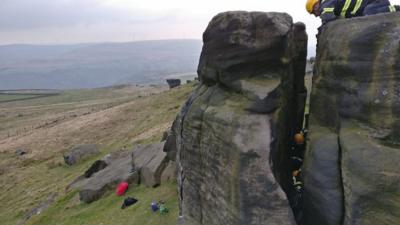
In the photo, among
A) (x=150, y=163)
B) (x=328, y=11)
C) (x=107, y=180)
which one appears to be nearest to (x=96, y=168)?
(x=107, y=180)

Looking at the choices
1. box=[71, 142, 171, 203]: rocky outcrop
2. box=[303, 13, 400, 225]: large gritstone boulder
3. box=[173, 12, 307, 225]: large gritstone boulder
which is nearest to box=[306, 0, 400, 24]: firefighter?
box=[303, 13, 400, 225]: large gritstone boulder

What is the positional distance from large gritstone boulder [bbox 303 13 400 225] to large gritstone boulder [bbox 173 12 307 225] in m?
1.65

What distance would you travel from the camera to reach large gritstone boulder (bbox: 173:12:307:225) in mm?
18086

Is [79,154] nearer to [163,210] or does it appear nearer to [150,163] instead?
[150,163]

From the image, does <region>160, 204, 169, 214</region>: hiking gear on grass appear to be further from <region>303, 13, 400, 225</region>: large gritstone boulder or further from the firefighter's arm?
the firefighter's arm

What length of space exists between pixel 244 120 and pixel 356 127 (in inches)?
176

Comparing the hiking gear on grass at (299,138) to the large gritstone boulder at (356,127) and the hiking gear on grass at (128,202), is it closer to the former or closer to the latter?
the large gritstone boulder at (356,127)

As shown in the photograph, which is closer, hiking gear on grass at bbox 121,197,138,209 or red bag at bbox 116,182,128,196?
hiking gear on grass at bbox 121,197,138,209

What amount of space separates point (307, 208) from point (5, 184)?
4606cm

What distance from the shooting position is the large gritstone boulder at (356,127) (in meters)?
15.4

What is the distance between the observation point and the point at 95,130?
7831 cm

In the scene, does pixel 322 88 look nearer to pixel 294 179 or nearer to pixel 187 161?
pixel 294 179

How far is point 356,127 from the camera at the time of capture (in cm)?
1670

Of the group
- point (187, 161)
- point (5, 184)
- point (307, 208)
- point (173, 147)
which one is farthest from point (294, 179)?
point (5, 184)
